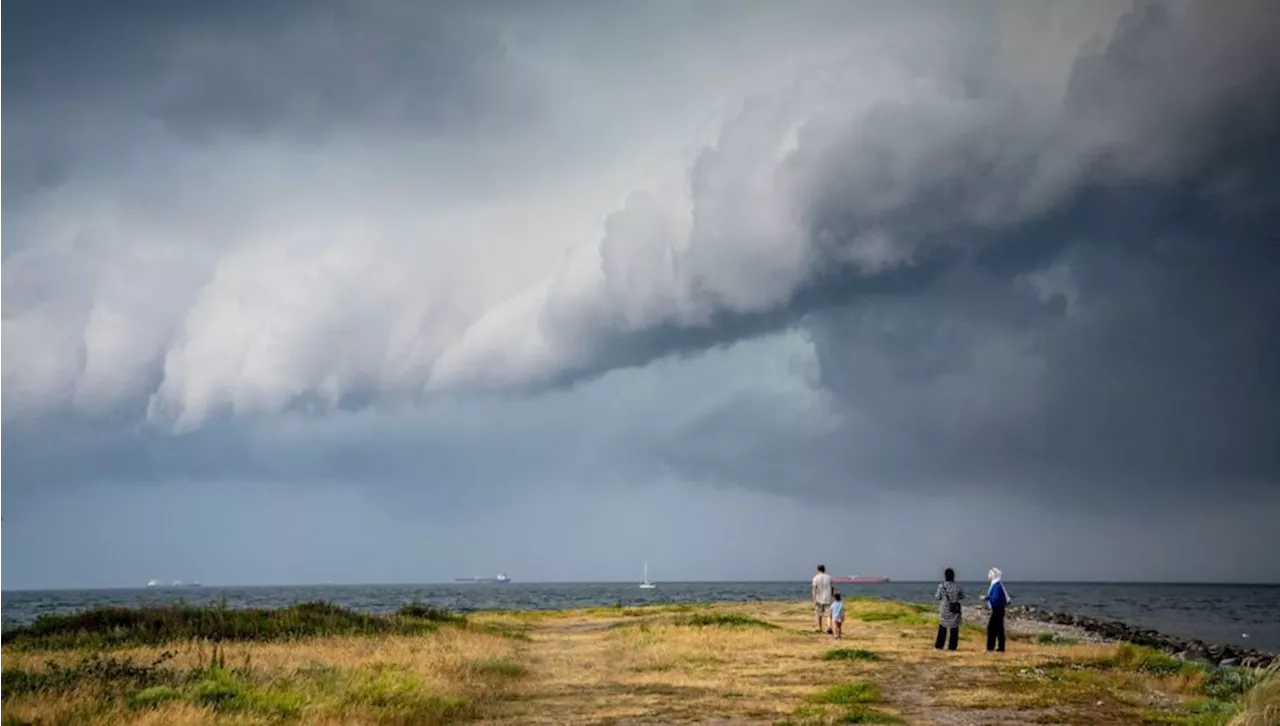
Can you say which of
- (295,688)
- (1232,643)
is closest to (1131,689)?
(295,688)

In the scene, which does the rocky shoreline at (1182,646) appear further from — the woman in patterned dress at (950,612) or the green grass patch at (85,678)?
the green grass patch at (85,678)

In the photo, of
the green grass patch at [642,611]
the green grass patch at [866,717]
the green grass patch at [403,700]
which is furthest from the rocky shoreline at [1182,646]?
the green grass patch at [403,700]

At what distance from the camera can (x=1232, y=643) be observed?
5812cm

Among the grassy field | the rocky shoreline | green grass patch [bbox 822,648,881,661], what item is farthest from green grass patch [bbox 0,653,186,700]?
the rocky shoreline

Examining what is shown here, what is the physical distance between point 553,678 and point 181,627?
54.3 ft

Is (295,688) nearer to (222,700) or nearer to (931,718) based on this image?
(222,700)

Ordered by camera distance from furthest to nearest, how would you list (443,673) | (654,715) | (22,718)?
(443,673) → (654,715) → (22,718)

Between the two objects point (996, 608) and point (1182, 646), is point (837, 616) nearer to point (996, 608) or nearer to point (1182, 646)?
Result: point (996, 608)

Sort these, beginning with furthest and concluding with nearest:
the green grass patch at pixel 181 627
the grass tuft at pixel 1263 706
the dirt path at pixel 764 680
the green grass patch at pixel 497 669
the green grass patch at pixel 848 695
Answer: the green grass patch at pixel 181 627 → the green grass patch at pixel 497 669 → the green grass patch at pixel 848 695 → the dirt path at pixel 764 680 → the grass tuft at pixel 1263 706

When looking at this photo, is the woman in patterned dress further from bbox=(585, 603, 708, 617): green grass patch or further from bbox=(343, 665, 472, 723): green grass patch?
bbox=(585, 603, 708, 617): green grass patch

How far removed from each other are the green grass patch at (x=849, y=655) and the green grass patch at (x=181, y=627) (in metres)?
16.7

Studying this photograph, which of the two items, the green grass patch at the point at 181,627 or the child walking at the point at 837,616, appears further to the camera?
the child walking at the point at 837,616

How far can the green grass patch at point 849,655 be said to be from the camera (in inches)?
1131

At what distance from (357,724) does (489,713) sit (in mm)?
3744
